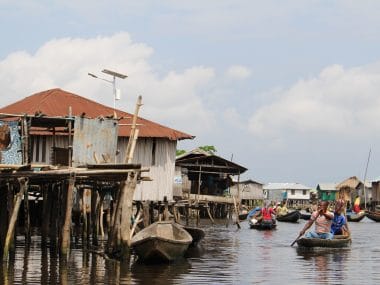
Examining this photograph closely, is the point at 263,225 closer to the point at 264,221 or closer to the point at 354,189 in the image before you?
the point at 264,221

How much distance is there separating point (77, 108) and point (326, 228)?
1000 cm

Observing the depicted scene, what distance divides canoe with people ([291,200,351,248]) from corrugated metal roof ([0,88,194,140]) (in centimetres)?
688

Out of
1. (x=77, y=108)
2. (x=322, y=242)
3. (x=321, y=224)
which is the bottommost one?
(x=322, y=242)

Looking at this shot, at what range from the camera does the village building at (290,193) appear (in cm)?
11062

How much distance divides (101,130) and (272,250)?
7809 mm

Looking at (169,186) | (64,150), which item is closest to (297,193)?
(169,186)

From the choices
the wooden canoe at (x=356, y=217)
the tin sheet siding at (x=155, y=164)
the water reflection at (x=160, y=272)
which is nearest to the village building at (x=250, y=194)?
the wooden canoe at (x=356, y=217)

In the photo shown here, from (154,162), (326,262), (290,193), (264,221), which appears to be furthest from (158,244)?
(290,193)

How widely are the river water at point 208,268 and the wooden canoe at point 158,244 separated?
0.29 m

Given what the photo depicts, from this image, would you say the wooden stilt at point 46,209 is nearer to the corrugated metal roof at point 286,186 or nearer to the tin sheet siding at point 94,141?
the tin sheet siding at point 94,141

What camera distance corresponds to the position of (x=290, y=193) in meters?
112

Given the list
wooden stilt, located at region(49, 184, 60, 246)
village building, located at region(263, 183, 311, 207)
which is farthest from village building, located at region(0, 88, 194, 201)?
village building, located at region(263, 183, 311, 207)

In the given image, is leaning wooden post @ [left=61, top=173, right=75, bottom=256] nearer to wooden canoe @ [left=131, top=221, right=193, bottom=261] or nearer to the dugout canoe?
wooden canoe @ [left=131, top=221, right=193, bottom=261]

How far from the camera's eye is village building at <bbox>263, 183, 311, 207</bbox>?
110625mm
